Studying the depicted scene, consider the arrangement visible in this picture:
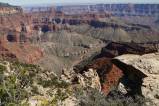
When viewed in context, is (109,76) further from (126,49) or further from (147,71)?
(126,49)

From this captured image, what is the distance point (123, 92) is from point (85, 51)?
156m

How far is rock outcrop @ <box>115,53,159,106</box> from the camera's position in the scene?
3008 centimetres

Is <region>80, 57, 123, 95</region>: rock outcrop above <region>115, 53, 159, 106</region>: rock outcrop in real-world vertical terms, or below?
below

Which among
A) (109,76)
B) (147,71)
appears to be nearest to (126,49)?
(109,76)

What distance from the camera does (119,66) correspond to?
37.0 metres

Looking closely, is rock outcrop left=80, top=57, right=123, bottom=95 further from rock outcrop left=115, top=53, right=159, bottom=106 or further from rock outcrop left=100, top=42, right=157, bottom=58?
rock outcrop left=100, top=42, right=157, bottom=58

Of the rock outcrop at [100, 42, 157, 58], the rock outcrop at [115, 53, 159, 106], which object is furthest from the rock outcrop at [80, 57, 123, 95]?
the rock outcrop at [100, 42, 157, 58]

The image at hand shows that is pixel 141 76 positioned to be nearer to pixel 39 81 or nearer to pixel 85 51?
pixel 39 81

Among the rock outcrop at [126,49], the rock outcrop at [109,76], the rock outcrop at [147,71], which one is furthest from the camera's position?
the rock outcrop at [126,49]

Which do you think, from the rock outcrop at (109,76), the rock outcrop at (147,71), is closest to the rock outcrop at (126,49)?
the rock outcrop at (109,76)

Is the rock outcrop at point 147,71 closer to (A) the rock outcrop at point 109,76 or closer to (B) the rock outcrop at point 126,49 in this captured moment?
(A) the rock outcrop at point 109,76

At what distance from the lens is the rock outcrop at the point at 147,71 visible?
30078 millimetres

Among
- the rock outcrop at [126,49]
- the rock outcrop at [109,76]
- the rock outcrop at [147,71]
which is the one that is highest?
the rock outcrop at [147,71]

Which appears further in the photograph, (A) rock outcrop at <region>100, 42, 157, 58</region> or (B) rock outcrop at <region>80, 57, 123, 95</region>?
(A) rock outcrop at <region>100, 42, 157, 58</region>
